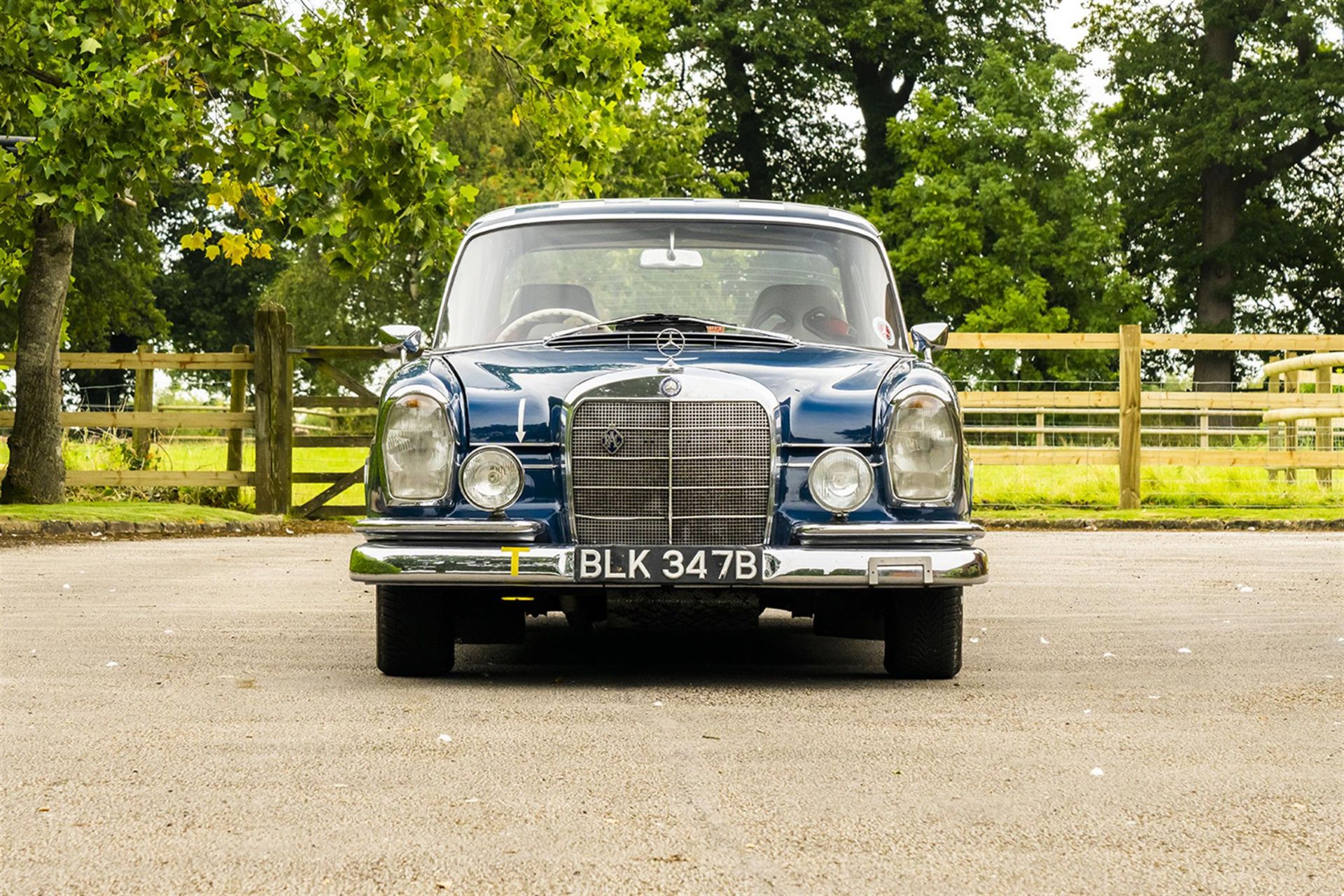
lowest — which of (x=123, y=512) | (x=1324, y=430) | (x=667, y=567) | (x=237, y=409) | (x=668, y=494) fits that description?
(x=123, y=512)

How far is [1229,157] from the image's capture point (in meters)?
44.7

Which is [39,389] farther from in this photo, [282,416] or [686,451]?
[686,451]

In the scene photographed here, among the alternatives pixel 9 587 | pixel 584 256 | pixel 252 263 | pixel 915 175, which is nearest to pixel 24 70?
pixel 9 587

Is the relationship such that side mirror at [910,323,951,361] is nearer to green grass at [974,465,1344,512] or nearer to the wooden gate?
the wooden gate

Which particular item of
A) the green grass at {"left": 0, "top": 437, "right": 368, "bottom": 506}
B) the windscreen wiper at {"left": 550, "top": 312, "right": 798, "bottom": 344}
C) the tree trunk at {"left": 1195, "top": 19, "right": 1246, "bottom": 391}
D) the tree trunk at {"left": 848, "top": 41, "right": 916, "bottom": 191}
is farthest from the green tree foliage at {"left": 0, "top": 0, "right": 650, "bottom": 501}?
the tree trunk at {"left": 848, "top": 41, "right": 916, "bottom": 191}

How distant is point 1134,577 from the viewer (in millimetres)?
11695

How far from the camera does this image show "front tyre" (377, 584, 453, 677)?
6.67m

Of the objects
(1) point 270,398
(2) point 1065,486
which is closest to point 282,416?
(1) point 270,398

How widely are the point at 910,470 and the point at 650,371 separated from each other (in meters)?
0.96

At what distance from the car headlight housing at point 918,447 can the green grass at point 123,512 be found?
35.6 feet

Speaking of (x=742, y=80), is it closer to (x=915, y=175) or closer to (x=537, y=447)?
(x=915, y=175)

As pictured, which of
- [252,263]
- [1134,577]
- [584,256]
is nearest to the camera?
[584,256]

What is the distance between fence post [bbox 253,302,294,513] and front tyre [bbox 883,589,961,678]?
12142mm

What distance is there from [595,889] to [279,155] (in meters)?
11.0
